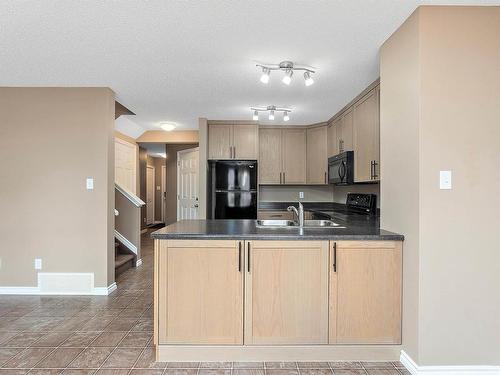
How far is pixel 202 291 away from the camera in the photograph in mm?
2145

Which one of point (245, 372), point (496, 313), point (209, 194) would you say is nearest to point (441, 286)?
point (496, 313)

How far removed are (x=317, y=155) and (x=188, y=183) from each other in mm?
2724

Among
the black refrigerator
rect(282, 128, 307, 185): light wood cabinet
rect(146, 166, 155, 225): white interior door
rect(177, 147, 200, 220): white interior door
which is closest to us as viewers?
the black refrigerator

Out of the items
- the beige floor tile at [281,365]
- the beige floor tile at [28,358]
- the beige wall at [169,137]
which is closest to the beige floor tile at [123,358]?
the beige floor tile at [28,358]

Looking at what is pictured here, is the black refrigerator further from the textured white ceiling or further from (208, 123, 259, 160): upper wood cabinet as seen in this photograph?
the textured white ceiling

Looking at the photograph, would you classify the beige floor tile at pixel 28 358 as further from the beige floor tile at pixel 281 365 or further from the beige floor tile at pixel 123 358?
the beige floor tile at pixel 281 365

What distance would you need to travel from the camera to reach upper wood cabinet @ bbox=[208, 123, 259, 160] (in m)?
4.94

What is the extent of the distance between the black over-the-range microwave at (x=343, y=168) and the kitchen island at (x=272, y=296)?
1.79m

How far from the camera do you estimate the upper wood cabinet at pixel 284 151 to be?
17.4 feet

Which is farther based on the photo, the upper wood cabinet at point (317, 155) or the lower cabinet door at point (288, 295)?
the upper wood cabinet at point (317, 155)

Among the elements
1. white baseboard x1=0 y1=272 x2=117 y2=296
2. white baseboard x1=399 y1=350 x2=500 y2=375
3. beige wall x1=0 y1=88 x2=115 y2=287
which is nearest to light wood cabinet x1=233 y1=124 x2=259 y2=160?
beige wall x1=0 y1=88 x2=115 y2=287

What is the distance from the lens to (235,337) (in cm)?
214

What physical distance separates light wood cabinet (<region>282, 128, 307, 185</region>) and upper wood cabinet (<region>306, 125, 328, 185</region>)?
10 cm

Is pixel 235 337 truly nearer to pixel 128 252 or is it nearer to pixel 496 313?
pixel 496 313
